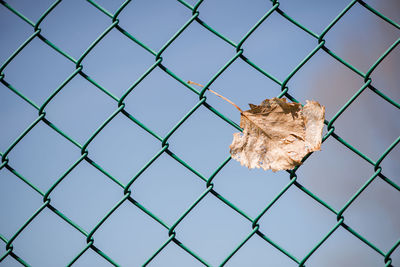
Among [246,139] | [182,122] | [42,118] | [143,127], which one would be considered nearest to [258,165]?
[246,139]

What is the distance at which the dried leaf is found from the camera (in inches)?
57.2

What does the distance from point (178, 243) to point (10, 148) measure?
723 mm

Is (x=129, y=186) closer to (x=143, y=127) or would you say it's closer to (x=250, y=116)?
(x=143, y=127)

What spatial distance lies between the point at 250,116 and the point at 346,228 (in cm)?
62

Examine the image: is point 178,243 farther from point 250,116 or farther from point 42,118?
point 42,118

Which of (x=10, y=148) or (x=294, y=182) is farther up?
(x=294, y=182)

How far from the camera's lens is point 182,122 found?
139cm

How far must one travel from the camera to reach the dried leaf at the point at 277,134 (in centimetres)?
145

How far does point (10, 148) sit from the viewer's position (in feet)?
4.40

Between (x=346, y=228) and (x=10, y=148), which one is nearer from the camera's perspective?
(x=10, y=148)

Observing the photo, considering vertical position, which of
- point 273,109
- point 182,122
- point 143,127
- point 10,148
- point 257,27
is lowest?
point 10,148

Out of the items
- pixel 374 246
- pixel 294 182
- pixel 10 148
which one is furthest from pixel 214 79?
pixel 374 246

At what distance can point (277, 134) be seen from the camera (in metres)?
1.52

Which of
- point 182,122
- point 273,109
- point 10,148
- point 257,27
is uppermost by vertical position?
point 257,27
